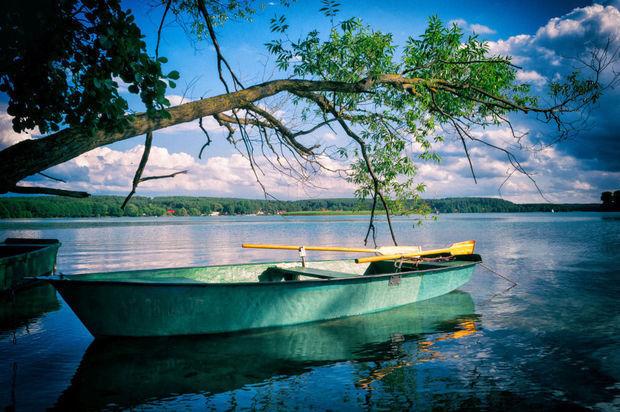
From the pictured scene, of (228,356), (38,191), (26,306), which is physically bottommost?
(26,306)

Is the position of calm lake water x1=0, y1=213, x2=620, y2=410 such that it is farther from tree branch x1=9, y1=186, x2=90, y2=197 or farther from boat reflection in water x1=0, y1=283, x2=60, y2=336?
tree branch x1=9, y1=186, x2=90, y2=197

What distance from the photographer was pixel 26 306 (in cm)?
1145

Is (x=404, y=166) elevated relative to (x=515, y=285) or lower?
elevated

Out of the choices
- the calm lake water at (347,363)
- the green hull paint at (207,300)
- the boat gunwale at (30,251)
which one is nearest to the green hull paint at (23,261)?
the boat gunwale at (30,251)

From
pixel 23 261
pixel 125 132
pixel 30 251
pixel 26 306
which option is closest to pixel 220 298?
pixel 125 132

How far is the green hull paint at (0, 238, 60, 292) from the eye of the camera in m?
11.1

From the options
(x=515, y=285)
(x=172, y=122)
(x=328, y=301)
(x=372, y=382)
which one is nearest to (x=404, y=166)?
(x=328, y=301)

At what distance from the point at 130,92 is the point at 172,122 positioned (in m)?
0.83

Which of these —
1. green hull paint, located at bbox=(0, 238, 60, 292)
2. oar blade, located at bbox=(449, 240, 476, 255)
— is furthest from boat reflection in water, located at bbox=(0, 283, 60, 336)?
oar blade, located at bbox=(449, 240, 476, 255)

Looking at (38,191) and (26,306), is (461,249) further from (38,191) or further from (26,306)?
(26,306)

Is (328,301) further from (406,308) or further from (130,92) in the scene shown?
(130,92)

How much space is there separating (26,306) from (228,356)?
7.47 meters

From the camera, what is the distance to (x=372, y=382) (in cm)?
597

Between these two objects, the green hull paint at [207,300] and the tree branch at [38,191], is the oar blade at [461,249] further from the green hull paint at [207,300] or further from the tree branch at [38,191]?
the tree branch at [38,191]
